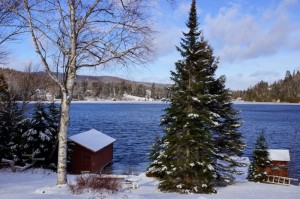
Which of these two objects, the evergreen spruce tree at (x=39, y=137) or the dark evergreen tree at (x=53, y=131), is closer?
the evergreen spruce tree at (x=39, y=137)

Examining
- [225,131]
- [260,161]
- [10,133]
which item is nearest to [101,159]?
[10,133]

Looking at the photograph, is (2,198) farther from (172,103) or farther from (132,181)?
(172,103)

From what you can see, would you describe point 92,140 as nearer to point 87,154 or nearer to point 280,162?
point 87,154

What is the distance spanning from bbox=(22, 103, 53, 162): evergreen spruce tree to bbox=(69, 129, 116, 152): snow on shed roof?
5046mm

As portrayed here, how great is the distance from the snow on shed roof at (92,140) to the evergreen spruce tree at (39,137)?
199 inches

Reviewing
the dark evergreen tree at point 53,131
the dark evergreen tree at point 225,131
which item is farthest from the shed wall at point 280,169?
the dark evergreen tree at point 53,131

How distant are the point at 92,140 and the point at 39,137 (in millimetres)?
9319

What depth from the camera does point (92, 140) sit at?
35.3 meters

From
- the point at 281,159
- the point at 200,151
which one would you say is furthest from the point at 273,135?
the point at 200,151

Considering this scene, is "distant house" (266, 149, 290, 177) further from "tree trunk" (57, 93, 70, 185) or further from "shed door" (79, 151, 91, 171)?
"tree trunk" (57, 93, 70, 185)

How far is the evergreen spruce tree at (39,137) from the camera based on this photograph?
85.8ft

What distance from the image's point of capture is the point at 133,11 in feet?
38.7

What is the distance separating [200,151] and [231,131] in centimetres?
416

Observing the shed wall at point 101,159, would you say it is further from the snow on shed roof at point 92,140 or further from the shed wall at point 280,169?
the shed wall at point 280,169
